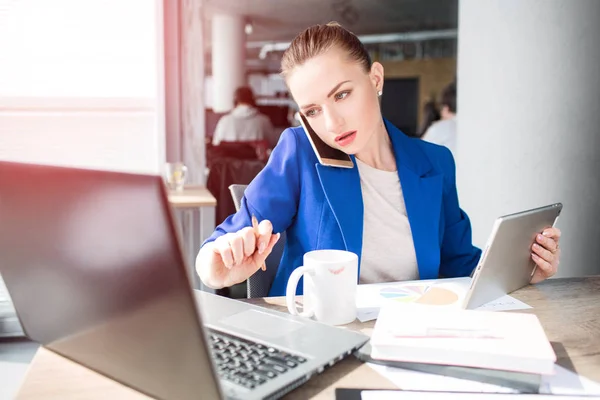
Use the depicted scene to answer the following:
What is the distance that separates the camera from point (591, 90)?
7.29 feet

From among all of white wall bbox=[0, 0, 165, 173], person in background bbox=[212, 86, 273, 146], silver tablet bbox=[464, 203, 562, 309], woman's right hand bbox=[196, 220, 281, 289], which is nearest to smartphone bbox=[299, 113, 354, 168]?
woman's right hand bbox=[196, 220, 281, 289]

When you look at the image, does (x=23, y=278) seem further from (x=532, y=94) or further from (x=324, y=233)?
(x=532, y=94)

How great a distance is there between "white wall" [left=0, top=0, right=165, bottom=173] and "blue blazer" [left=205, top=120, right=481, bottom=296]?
1492 millimetres

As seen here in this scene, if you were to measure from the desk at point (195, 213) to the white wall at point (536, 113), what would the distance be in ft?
4.28

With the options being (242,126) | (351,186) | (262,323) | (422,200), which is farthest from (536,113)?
(242,126)

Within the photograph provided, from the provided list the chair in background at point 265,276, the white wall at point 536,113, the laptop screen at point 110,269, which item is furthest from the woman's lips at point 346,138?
the white wall at point 536,113

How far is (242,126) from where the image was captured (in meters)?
5.57

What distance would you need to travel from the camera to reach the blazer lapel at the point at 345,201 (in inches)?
50.5

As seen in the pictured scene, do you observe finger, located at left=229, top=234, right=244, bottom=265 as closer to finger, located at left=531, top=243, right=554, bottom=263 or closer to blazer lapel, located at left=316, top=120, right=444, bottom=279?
blazer lapel, located at left=316, top=120, right=444, bottom=279

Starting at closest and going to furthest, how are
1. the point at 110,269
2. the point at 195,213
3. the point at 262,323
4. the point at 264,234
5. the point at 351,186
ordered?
the point at 110,269 < the point at 262,323 < the point at 264,234 < the point at 351,186 < the point at 195,213

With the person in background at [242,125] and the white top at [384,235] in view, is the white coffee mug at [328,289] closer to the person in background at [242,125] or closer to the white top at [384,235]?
the white top at [384,235]

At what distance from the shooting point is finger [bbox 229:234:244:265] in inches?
36.7

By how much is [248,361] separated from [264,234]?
281 mm

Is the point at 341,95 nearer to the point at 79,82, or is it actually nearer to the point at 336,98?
the point at 336,98
